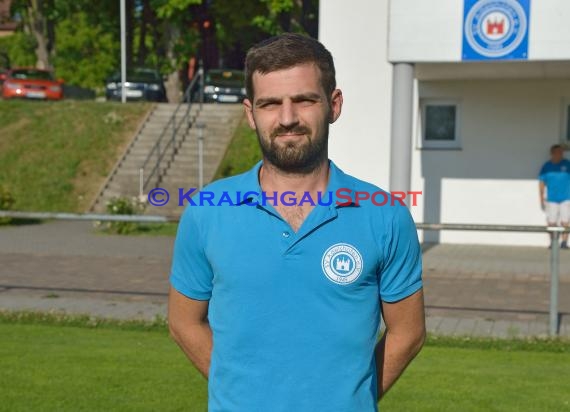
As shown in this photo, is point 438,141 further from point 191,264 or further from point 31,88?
point 31,88

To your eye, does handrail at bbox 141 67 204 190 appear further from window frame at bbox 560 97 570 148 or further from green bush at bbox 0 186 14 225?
window frame at bbox 560 97 570 148

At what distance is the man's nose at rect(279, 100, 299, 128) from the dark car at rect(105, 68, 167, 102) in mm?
35283

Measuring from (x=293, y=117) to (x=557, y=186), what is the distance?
51.9 ft

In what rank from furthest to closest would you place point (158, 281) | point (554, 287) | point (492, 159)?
point (492, 159) < point (158, 281) < point (554, 287)

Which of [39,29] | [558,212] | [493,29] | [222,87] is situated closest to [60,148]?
[222,87]

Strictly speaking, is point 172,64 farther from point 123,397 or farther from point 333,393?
point 333,393

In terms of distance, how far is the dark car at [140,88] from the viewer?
37.9 m

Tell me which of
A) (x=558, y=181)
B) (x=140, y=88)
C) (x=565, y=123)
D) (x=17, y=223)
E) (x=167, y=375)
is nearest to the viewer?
(x=167, y=375)

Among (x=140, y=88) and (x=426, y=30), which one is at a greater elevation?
(x=426, y=30)

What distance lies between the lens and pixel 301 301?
9.62 feet

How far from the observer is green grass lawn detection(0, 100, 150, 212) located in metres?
27.6

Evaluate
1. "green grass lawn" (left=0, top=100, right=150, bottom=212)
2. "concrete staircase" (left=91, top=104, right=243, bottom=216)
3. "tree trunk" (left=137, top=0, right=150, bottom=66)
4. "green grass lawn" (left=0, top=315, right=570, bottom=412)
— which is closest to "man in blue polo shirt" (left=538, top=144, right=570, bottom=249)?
"green grass lawn" (left=0, top=315, right=570, bottom=412)

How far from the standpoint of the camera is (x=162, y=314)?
430 inches

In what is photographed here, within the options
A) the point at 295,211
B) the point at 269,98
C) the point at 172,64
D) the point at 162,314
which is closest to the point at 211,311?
the point at 295,211
